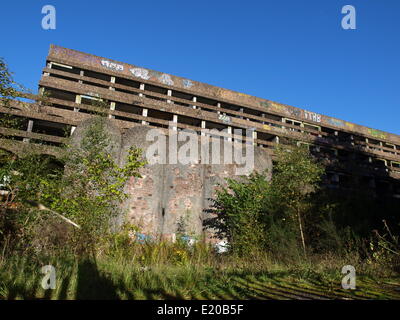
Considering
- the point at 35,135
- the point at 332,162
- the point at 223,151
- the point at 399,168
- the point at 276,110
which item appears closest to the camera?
the point at 223,151

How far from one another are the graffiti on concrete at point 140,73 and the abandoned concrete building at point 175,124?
0.35 feet

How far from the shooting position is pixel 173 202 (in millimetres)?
11617

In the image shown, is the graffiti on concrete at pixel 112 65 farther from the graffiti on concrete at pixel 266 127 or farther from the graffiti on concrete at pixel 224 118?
A: the graffiti on concrete at pixel 266 127

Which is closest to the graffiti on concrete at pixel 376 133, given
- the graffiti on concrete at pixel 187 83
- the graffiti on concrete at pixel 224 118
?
the graffiti on concrete at pixel 224 118

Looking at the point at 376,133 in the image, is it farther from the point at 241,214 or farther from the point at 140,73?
the point at 241,214

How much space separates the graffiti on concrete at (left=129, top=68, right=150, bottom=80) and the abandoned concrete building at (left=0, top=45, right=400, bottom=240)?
0.11 meters

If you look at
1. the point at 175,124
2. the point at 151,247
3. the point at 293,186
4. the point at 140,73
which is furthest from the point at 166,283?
the point at 140,73

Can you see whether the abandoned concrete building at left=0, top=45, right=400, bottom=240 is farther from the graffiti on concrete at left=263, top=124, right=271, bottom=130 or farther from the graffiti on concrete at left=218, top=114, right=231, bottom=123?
the graffiti on concrete at left=263, top=124, right=271, bottom=130

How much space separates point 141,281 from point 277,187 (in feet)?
25.4

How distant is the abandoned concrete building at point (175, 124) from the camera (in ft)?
38.4

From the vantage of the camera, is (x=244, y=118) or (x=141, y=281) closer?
(x=141, y=281)
